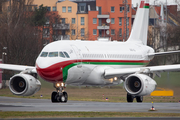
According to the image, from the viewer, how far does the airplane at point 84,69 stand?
2944cm

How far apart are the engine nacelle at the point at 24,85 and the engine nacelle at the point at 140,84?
649cm

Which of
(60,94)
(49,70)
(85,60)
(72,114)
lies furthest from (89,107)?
(85,60)

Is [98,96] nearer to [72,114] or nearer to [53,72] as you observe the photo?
[53,72]

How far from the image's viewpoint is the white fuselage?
29.1 metres

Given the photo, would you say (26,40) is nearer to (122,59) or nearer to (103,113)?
(122,59)

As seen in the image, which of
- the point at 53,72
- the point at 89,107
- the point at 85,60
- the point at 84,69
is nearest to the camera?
the point at 89,107

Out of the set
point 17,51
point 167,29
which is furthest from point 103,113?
point 167,29

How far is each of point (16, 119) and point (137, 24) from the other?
942 inches

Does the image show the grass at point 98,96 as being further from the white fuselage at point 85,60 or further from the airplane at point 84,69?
the airplane at point 84,69

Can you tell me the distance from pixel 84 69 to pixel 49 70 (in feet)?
12.6

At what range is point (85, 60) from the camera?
31844 mm

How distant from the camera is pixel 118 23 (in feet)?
389

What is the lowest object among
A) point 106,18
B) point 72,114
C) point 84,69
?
point 72,114

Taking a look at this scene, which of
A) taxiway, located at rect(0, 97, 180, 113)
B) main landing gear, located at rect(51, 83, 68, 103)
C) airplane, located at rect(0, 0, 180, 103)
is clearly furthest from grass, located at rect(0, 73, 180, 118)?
main landing gear, located at rect(51, 83, 68, 103)
